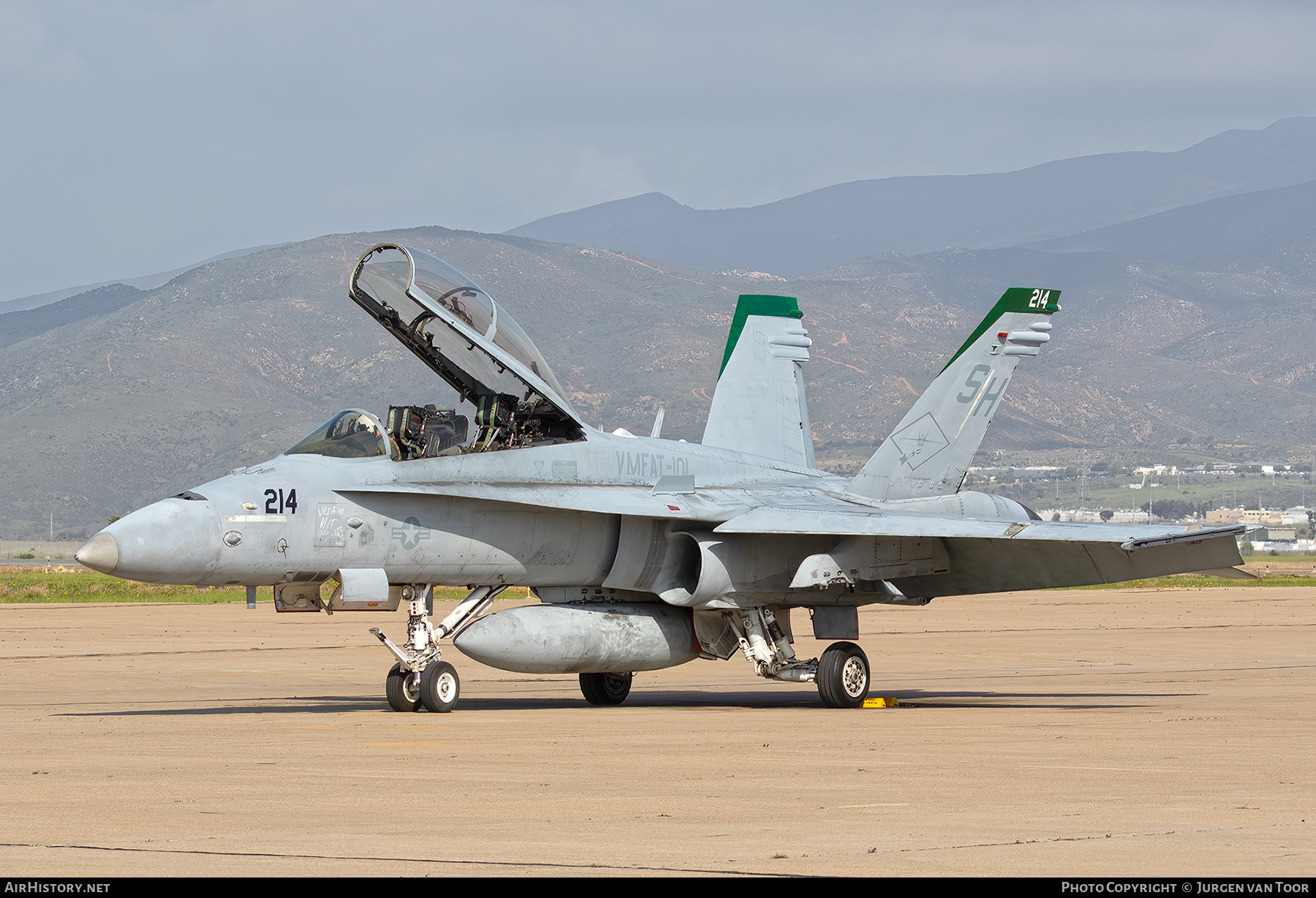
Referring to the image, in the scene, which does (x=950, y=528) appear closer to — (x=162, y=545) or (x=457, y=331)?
(x=457, y=331)

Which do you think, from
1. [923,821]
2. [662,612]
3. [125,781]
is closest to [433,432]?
[662,612]

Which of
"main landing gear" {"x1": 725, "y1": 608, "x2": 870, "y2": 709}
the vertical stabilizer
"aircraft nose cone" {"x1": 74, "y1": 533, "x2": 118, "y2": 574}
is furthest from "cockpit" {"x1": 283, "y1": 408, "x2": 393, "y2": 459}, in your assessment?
the vertical stabilizer

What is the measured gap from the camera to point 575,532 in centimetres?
1684

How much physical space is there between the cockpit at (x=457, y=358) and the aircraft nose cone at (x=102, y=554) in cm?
256

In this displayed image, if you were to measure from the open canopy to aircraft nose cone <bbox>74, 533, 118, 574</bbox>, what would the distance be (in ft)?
11.9

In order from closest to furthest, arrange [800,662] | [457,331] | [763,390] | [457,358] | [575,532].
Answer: [457,331] < [457,358] < [575,532] < [800,662] < [763,390]

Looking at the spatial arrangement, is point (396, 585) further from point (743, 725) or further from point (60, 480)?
point (60, 480)

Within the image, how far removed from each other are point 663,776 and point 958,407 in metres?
9.81

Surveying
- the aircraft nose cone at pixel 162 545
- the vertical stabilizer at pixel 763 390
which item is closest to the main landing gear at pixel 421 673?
the aircraft nose cone at pixel 162 545

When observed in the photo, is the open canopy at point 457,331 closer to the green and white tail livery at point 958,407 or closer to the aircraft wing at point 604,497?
the aircraft wing at point 604,497

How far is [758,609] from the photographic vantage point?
17.5 m

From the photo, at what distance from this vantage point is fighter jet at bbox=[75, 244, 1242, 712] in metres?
14.8

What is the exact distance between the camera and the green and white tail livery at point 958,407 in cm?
1922

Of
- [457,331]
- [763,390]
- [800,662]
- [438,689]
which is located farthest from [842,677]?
[763,390]
